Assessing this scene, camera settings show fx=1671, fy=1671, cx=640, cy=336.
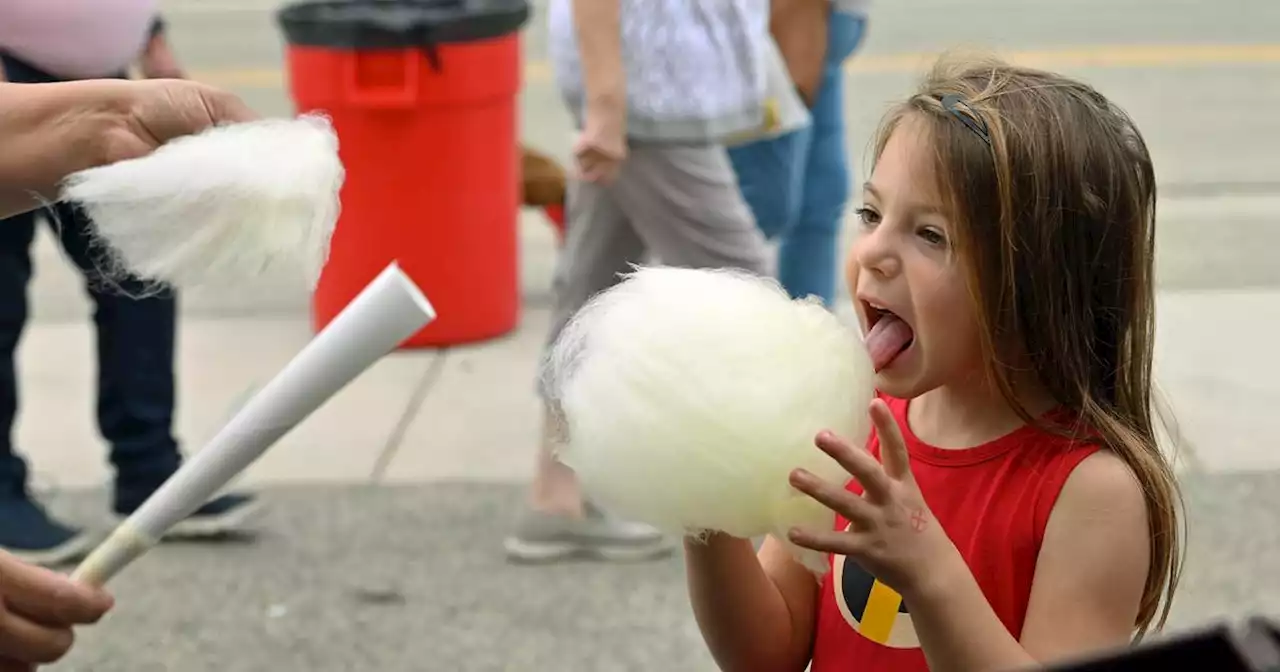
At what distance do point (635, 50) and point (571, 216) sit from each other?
0.44 meters

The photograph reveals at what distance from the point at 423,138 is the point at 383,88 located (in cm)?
20

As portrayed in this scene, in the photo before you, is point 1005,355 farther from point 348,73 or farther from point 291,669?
point 348,73

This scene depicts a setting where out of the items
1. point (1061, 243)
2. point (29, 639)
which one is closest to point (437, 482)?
point (29, 639)

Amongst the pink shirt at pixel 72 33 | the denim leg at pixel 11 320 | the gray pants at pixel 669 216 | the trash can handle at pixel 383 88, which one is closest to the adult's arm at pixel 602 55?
the gray pants at pixel 669 216

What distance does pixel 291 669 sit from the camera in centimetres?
347

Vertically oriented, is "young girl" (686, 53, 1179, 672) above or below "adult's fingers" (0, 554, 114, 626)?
above

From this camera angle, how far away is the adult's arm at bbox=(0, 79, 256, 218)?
6.11 ft

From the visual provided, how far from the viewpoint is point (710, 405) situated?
160 cm

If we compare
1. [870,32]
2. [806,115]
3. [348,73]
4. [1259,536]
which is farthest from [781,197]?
[870,32]

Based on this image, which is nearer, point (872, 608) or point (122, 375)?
point (872, 608)

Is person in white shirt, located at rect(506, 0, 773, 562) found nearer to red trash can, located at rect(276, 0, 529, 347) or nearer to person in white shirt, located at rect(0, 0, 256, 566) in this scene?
person in white shirt, located at rect(0, 0, 256, 566)

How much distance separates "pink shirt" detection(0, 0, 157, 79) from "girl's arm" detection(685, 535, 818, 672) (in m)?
2.23

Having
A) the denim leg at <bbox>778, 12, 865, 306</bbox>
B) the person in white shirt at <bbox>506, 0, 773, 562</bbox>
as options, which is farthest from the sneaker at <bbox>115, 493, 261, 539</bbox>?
the denim leg at <bbox>778, 12, 865, 306</bbox>

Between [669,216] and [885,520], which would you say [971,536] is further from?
[669,216]
